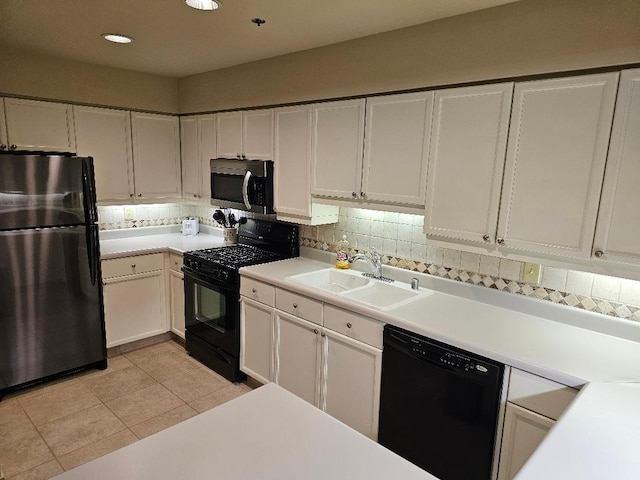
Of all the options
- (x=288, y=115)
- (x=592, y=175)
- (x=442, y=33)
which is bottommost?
(x=592, y=175)

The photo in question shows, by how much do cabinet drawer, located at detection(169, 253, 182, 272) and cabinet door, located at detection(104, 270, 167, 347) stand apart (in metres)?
0.13

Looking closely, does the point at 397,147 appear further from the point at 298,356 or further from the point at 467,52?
the point at 298,356

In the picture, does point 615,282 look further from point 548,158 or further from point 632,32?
point 632,32

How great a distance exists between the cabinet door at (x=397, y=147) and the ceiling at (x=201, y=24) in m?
0.42

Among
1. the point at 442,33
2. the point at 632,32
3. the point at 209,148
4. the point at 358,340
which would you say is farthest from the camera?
the point at 209,148

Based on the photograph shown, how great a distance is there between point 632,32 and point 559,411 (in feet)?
4.92

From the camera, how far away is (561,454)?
3.69 feet

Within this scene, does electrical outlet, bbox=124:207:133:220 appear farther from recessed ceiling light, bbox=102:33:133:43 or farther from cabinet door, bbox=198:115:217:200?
recessed ceiling light, bbox=102:33:133:43

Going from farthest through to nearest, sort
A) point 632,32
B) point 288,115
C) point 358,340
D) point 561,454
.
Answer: point 288,115 → point 358,340 → point 632,32 → point 561,454

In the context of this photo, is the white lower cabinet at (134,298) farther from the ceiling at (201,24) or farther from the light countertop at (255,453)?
the light countertop at (255,453)

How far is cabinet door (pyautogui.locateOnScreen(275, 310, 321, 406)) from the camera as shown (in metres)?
2.62

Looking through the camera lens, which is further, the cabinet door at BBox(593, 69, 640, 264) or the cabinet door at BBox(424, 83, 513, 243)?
the cabinet door at BBox(424, 83, 513, 243)

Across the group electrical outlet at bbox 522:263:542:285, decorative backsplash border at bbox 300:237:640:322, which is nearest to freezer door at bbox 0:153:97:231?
decorative backsplash border at bbox 300:237:640:322

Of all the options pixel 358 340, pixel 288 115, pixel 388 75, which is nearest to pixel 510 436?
pixel 358 340
